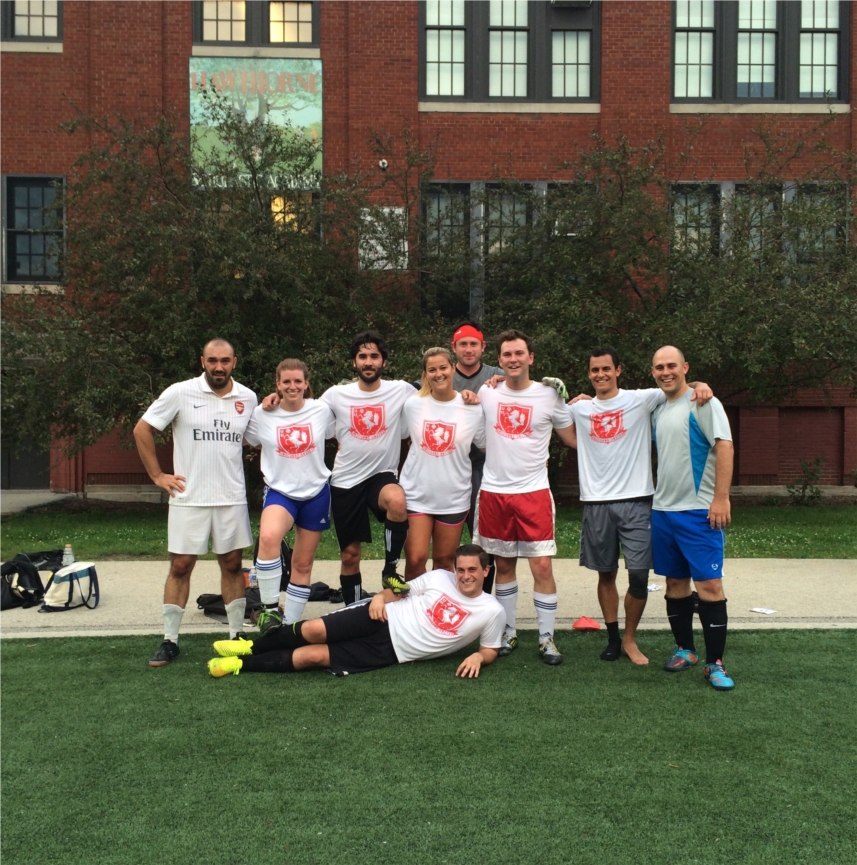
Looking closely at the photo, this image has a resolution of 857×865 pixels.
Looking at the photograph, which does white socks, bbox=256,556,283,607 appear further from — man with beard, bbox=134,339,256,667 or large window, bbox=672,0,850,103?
large window, bbox=672,0,850,103

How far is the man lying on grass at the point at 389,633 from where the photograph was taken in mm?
5566

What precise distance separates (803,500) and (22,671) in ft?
50.9

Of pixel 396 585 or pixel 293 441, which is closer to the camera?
pixel 396 585

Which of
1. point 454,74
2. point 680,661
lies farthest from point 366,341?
point 454,74

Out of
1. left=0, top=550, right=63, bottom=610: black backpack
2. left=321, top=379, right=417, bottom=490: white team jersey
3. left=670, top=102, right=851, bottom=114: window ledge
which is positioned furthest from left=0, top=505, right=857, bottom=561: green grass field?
left=670, top=102, right=851, bottom=114: window ledge

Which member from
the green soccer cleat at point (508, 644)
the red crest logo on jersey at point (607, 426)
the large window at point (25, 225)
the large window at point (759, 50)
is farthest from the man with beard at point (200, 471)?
the large window at point (759, 50)

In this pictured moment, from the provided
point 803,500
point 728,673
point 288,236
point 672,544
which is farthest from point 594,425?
point 803,500

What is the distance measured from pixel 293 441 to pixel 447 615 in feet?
5.33

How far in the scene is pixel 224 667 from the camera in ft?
18.0

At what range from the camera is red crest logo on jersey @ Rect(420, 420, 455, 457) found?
5953mm

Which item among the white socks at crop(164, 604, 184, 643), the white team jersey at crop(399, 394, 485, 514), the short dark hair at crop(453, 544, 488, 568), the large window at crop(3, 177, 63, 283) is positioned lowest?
the white socks at crop(164, 604, 184, 643)

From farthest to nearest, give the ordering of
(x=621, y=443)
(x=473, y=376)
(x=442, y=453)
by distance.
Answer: (x=473, y=376) < (x=442, y=453) < (x=621, y=443)

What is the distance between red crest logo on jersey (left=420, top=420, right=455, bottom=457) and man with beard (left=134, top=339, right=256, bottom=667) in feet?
4.28

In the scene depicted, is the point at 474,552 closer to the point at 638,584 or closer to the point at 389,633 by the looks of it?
the point at 389,633
